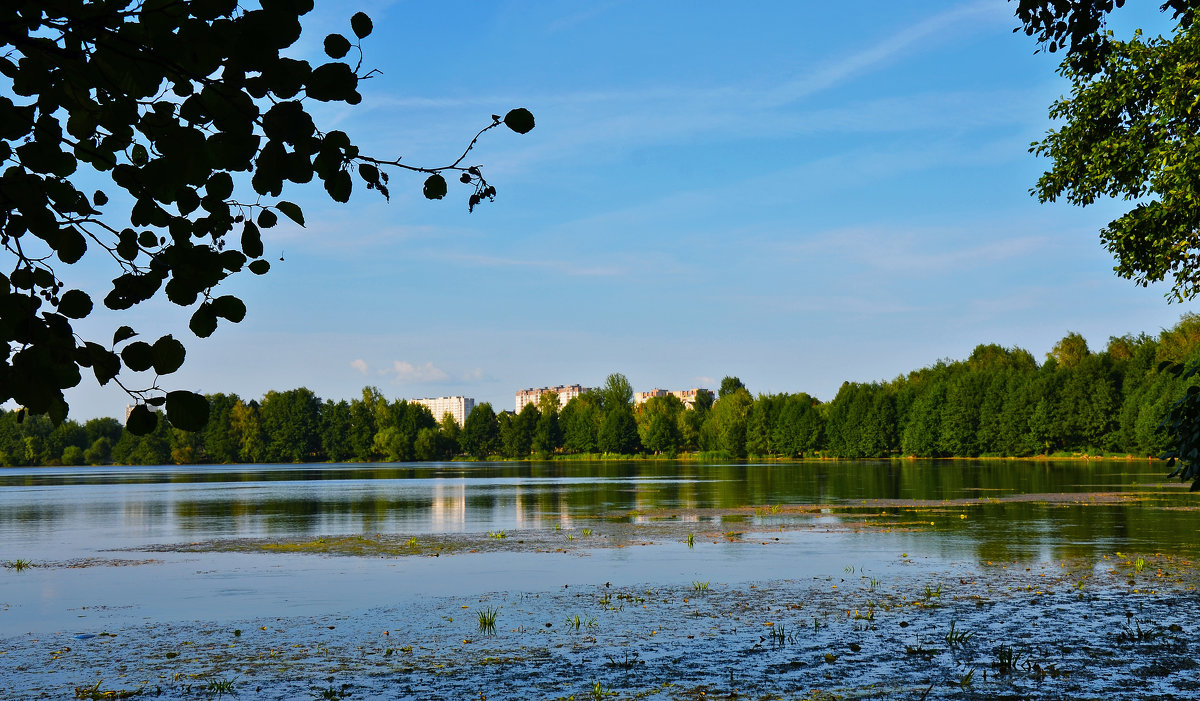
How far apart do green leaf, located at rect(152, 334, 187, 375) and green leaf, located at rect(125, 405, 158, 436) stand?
20cm

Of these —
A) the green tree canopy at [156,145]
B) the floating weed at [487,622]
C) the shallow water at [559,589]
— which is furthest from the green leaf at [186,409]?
the floating weed at [487,622]

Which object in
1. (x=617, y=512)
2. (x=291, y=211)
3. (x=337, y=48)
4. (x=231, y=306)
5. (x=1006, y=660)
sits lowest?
(x=617, y=512)

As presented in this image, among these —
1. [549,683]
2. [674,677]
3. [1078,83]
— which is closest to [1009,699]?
[674,677]

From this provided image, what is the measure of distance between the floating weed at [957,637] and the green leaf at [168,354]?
12.6 meters

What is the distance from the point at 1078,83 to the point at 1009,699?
57.5ft

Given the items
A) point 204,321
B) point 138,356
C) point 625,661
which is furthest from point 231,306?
point 625,661

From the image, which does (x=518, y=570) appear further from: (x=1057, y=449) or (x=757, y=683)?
(x=1057, y=449)

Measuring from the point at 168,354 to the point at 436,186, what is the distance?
151 cm

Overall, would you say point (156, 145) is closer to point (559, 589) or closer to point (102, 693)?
point (102, 693)

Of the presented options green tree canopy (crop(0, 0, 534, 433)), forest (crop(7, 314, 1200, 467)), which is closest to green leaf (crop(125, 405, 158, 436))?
green tree canopy (crop(0, 0, 534, 433))

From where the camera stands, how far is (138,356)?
430cm

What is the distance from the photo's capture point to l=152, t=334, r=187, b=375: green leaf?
432cm

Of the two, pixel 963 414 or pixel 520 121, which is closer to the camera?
pixel 520 121

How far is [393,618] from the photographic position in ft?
57.1
